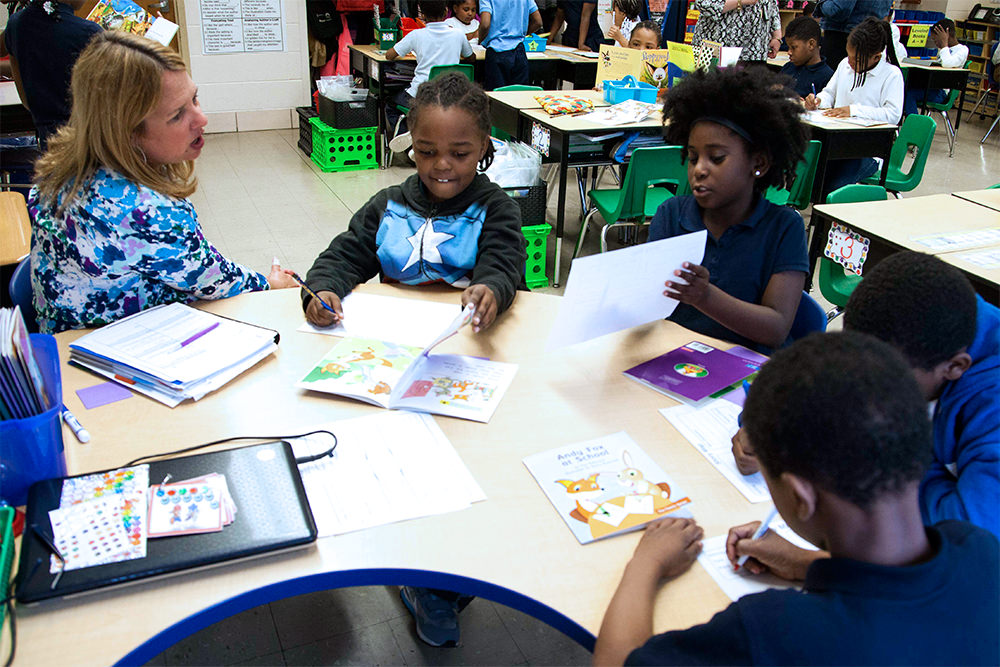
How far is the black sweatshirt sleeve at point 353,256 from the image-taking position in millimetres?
1727

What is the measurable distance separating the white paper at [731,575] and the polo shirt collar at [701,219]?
0.87 m

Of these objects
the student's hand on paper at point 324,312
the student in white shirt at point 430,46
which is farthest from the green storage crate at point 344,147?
the student's hand on paper at point 324,312

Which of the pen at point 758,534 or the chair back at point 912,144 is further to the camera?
the chair back at point 912,144

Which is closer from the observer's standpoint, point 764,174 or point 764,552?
point 764,552

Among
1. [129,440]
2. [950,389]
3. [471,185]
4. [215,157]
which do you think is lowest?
[215,157]

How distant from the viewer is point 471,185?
5.96ft

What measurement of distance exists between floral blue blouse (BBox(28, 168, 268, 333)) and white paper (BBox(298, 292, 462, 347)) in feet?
1.00

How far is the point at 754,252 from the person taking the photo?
66.1 inches

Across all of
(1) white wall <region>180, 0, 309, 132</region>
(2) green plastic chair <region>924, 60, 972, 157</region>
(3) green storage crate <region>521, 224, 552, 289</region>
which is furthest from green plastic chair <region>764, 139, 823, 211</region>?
(1) white wall <region>180, 0, 309, 132</region>

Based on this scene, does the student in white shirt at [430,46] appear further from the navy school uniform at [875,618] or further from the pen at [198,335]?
the navy school uniform at [875,618]

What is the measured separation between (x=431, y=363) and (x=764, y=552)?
72 centimetres

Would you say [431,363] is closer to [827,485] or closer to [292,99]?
[827,485]

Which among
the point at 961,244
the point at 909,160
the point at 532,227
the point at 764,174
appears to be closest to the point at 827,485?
the point at 764,174

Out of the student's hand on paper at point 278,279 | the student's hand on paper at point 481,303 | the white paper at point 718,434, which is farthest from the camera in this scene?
the student's hand on paper at point 278,279
